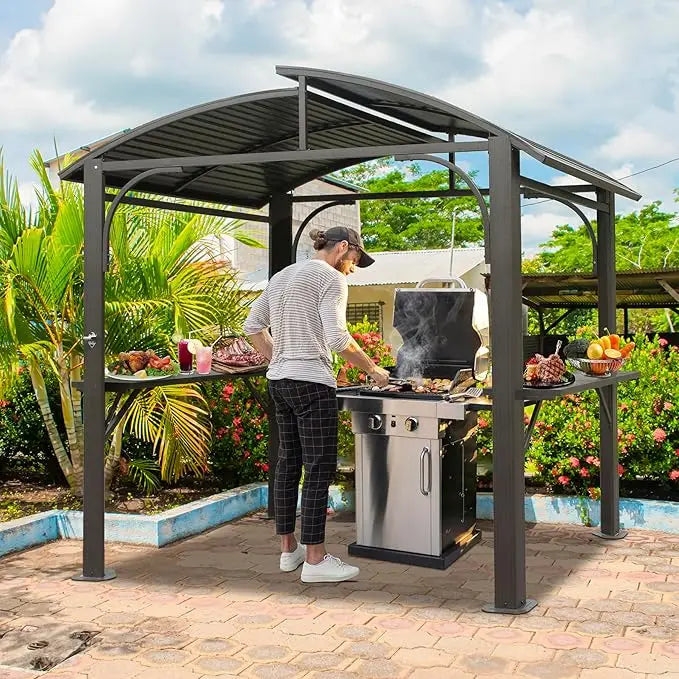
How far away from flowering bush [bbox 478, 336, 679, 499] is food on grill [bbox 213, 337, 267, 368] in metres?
1.71

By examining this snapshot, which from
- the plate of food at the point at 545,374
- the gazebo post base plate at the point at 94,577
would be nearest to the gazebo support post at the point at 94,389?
the gazebo post base plate at the point at 94,577

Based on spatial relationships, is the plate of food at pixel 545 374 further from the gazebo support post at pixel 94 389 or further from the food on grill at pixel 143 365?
the gazebo support post at pixel 94 389

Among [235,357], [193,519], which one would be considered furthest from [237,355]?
[193,519]

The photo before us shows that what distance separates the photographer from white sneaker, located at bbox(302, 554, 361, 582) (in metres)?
5.27

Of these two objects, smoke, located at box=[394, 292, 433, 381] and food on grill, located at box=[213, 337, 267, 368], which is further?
food on grill, located at box=[213, 337, 267, 368]

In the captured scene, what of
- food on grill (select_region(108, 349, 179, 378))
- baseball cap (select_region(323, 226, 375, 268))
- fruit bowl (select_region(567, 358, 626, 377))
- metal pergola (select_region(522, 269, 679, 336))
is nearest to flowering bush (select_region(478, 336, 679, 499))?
fruit bowl (select_region(567, 358, 626, 377))

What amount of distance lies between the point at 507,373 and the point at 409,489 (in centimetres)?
119

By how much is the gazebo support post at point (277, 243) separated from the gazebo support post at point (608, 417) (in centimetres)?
219

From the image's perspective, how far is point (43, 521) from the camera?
6.44 m

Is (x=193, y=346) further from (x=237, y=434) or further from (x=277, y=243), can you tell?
(x=237, y=434)

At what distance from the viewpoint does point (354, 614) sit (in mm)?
4730

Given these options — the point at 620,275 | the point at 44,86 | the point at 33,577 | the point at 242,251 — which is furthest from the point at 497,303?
the point at 44,86

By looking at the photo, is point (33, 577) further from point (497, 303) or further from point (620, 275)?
point (620, 275)

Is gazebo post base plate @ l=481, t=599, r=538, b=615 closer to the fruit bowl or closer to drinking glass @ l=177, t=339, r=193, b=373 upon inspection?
the fruit bowl
